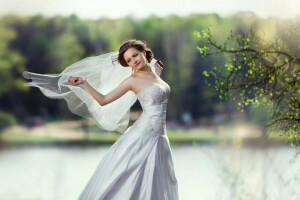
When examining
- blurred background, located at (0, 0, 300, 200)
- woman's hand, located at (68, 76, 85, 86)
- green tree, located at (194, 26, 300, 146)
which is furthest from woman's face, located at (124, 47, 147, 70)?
blurred background, located at (0, 0, 300, 200)

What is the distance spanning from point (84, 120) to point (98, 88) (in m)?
3.98

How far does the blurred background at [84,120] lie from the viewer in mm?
6199

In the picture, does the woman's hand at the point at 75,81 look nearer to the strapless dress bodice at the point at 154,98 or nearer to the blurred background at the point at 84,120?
the strapless dress bodice at the point at 154,98

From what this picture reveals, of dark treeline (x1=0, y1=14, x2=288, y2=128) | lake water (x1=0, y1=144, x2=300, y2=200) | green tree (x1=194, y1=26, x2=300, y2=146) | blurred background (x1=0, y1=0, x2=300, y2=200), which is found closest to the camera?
green tree (x1=194, y1=26, x2=300, y2=146)

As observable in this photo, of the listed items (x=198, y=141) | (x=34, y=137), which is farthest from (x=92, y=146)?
(x=198, y=141)

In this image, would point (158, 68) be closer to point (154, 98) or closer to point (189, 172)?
point (154, 98)

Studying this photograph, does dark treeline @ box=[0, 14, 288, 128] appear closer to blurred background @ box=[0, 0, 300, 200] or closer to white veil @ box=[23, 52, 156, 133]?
blurred background @ box=[0, 0, 300, 200]

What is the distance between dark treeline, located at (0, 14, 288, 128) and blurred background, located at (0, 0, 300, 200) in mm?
13

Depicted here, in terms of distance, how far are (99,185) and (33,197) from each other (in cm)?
346

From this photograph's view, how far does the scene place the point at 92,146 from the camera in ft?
22.1

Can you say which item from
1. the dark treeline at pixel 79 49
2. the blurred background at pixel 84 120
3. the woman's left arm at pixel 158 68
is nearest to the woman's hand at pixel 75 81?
the woman's left arm at pixel 158 68

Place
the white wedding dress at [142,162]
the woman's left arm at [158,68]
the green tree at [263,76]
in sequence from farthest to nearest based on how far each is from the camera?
the green tree at [263,76] → the woman's left arm at [158,68] → the white wedding dress at [142,162]

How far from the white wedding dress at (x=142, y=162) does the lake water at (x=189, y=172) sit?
1836 mm

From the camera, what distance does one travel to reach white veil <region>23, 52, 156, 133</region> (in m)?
2.74
